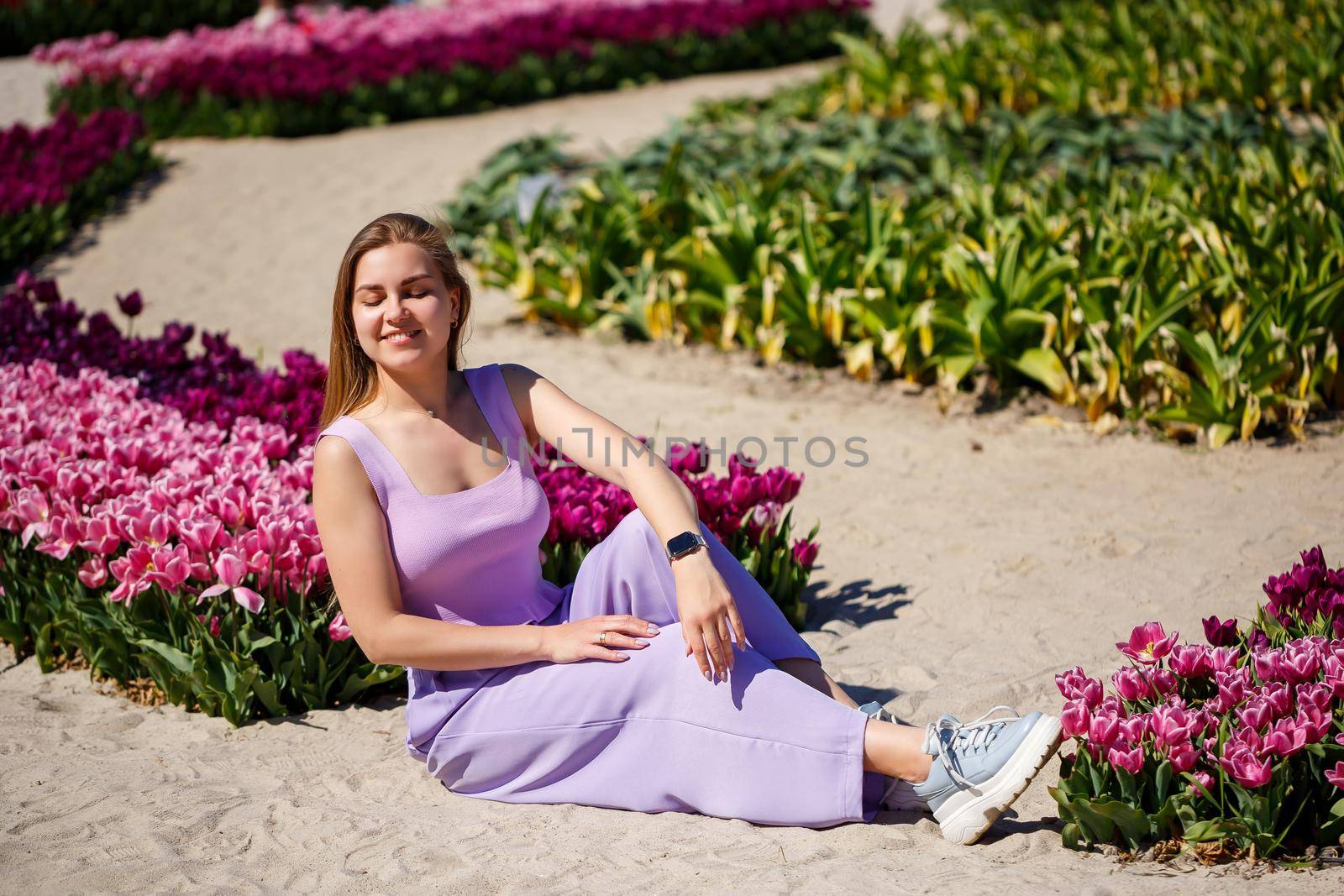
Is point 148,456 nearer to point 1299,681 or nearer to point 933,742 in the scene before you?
point 933,742

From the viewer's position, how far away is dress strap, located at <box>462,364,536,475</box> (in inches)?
114

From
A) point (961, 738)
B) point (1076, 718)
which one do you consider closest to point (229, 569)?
point (961, 738)

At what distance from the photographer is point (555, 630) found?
2.65 metres

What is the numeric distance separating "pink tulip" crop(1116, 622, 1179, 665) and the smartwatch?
927mm

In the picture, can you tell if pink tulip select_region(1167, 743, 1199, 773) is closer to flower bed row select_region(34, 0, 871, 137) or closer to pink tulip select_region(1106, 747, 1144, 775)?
pink tulip select_region(1106, 747, 1144, 775)

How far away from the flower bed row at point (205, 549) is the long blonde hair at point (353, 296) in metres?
0.57

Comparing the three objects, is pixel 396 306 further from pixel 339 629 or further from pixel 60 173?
pixel 60 173

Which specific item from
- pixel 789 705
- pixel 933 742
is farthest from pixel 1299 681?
pixel 789 705

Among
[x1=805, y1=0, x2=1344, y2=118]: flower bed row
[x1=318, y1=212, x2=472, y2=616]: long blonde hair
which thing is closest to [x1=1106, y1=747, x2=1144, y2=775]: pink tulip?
[x1=318, y1=212, x2=472, y2=616]: long blonde hair

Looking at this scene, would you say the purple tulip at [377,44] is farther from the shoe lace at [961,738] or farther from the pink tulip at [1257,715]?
the pink tulip at [1257,715]

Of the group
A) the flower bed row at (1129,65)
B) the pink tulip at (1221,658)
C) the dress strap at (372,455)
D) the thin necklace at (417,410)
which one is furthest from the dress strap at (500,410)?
the flower bed row at (1129,65)

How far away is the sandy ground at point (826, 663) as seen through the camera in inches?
99.3

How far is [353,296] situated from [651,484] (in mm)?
778

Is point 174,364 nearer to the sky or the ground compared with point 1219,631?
nearer to the sky
